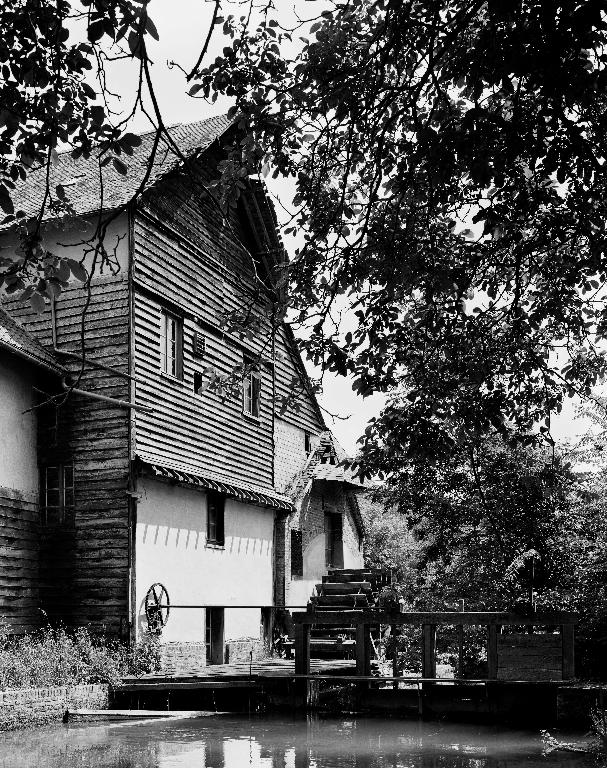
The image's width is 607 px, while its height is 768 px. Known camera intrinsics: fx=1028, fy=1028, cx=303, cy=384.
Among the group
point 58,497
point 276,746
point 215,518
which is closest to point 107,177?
point 58,497

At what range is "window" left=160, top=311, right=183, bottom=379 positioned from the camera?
21.6 meters

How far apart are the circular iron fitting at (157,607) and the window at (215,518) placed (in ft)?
9.57

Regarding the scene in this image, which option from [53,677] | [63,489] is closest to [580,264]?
[53,677]

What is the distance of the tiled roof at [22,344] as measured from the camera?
738 inches

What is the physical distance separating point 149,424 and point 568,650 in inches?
352

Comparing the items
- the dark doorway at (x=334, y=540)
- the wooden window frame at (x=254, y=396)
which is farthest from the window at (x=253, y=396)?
the dark doorway at (x=334, y=540)

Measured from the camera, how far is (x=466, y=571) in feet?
76.8

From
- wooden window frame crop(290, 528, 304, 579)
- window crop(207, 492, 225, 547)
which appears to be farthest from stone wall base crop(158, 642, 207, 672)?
wooden window frame crop(290, 528, 304, 579)

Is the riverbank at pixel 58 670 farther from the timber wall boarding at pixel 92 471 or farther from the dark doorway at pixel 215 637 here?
the dark doorway at pixel 215 637

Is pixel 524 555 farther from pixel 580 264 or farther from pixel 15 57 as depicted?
pixel 15 57

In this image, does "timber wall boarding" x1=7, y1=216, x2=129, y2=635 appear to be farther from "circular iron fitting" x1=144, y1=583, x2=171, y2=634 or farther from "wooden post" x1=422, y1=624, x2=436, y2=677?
"wooden post" x1=422, y1=624, x2=436, y2=677

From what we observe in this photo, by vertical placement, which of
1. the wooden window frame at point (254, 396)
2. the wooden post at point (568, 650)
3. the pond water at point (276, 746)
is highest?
the wooden window frame at point (254, 396)

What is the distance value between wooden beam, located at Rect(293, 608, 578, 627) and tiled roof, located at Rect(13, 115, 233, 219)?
348 inches

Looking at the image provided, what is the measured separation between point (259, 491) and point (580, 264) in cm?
1671
